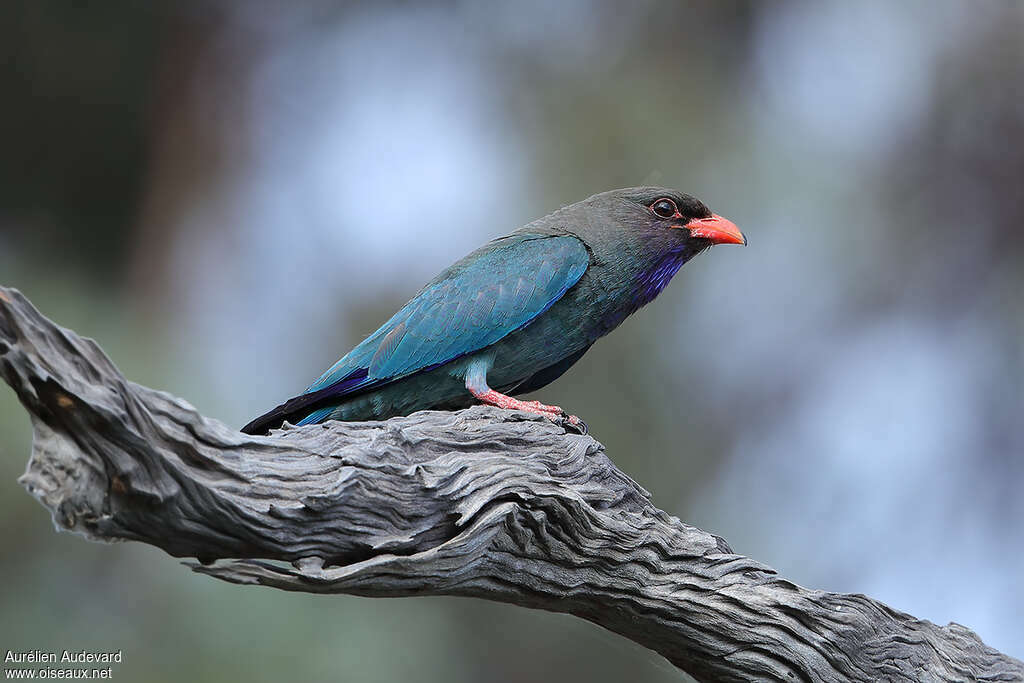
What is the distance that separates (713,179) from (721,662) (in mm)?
5888

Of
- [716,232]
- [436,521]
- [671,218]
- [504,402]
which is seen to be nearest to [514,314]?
[504,402]

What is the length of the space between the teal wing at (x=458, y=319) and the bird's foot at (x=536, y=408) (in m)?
0.25

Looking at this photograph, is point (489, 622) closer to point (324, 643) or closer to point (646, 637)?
point (324, 643)

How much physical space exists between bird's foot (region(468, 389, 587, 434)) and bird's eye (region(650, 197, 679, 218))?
141 centimetres

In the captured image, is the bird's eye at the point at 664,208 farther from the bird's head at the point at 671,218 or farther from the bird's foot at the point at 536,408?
the bird's foot at the point at 536,408

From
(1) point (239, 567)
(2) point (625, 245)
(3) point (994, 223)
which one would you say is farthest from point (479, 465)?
(3) point (994, 223)

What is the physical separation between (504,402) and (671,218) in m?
1.53

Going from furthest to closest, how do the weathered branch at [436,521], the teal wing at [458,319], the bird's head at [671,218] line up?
the bird's head at [671,218]
the teal wing at [458,319]
the weathered branch at [436,521]

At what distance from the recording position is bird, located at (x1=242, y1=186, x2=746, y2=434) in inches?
214

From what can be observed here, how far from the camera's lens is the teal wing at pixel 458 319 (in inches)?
212

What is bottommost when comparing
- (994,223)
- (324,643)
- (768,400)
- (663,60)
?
(324,643)

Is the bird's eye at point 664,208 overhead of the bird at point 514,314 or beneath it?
overhead

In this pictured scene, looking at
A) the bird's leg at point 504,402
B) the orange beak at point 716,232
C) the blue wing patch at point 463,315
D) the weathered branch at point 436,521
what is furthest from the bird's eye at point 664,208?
the weathered branch at point 436,521

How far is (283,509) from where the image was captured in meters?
3.46
